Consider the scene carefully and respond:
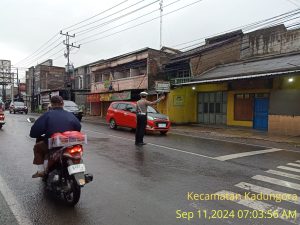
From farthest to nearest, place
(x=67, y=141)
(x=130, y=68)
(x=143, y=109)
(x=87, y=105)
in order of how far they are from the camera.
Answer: (x=87, y=105) → (x=130, y=68) → (x=143, y=109) → (x=67, y=141)

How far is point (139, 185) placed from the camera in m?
5.61

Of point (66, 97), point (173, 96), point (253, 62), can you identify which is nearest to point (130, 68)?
point (173, 96)

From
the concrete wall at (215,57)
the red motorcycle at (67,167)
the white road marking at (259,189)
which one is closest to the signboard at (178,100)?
the concrete wall at (215,57)

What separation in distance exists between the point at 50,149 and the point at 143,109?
6.30 metres

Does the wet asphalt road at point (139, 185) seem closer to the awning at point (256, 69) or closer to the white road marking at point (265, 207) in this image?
the white road marking at point (265, 207)

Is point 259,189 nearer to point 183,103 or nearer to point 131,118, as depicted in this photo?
point 131,118

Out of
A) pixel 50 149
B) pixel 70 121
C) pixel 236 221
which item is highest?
pixel 70 121

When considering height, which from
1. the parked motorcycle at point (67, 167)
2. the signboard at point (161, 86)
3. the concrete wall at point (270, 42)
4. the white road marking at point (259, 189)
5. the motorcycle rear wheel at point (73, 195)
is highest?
the concrete wall at point (270, 42)

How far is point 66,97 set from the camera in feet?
136

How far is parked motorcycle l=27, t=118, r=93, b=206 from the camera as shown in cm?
438

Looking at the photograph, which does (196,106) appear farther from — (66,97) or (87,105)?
(66,97)

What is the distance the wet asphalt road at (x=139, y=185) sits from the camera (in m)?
4.08

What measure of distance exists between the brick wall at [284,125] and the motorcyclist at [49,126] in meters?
14.0

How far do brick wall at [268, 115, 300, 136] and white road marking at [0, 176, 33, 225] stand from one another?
14707 mm
